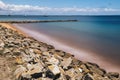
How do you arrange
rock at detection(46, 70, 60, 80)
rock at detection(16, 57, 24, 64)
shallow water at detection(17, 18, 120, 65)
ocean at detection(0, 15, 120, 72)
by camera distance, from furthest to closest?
1. shallow water at detection(17, 18, 120, 65)
2. ocean at detection(0, 15, 120, 72)
3. rock at detection(16, 57, 24, 64)
4. rock at detection(46, 70, 60, 80)

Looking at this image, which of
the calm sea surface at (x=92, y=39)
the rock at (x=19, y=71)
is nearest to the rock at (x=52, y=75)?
the rock at (x=19, y=71)

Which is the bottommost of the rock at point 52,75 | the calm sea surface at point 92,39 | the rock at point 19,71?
the calm sea surface at point 92,39

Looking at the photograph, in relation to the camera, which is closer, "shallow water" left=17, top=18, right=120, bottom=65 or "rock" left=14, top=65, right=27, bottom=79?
"rock" left=14, top=65, right=27, bottom=79

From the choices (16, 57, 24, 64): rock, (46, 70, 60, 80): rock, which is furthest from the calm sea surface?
(46, 70, 60, 80): rock

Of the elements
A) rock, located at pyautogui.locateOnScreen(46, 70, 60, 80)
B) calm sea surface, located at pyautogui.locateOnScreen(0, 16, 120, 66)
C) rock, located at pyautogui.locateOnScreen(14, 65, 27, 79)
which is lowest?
calm sea surface, located at pyautogui.locateOnScreen(0, 16, 120, 66)

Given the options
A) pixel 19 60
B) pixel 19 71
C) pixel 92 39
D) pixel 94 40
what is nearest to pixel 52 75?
pixel 19 71

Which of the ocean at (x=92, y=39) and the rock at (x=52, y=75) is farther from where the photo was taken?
the ocean at (x=92, y=39)

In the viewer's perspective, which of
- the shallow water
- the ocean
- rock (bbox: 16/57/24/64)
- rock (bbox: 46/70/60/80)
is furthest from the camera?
the shallow water

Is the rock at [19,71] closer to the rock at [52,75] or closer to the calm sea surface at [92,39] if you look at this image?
the rock at [52,75]

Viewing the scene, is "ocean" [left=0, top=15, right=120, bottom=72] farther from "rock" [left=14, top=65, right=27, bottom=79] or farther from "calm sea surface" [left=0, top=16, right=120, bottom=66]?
"rock" [left=14, top=65, right=27, bottom=79]

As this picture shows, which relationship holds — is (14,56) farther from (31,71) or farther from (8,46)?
(31,71)

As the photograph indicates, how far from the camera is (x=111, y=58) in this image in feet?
60.7

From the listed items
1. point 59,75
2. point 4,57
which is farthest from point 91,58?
point 59,75

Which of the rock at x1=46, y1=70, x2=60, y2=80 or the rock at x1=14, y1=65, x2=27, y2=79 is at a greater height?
the rock at x1=46, y1=70, x2=60, y2=80
